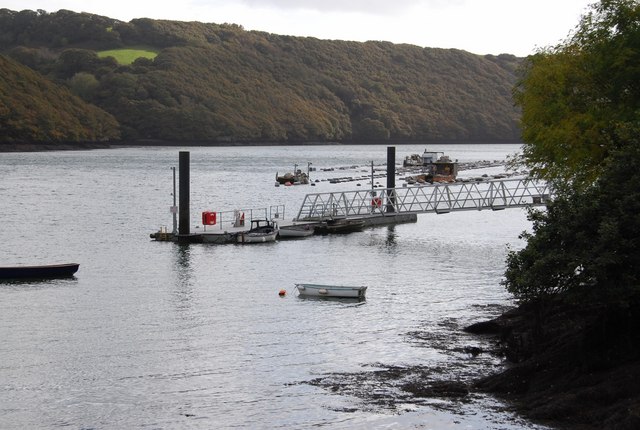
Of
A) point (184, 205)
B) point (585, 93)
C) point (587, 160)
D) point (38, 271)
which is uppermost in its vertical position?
point (585, 93)

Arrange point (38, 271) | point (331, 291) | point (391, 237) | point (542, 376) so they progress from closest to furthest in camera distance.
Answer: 1. point (542, 376)
2. point (331, 291)
3. point (38, 271)
4. point (391, 237)

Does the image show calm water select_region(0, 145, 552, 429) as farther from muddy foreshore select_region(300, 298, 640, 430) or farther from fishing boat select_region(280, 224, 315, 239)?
fishing boat select_region(280, 224, 315, 239)

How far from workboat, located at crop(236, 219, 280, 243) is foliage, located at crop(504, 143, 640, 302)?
39642mm

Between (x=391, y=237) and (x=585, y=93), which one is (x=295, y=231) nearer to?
(x=391, y=237)

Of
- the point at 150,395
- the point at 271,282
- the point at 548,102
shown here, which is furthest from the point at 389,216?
the point at 150,395

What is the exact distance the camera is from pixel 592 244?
27.5 meters

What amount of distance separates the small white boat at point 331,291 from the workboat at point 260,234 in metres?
20.8

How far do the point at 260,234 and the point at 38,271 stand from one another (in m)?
19.2

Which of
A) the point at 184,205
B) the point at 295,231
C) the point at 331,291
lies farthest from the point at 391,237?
the point at 331,291

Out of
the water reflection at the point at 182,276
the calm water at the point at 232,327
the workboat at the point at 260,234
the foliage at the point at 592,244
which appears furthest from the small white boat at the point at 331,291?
the workboat at the point at 260,234

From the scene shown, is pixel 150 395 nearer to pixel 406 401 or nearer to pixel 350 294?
pixel 406 401

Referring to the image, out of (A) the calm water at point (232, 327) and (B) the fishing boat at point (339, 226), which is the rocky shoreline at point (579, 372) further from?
(B) the fishing boat at point (339, 226)

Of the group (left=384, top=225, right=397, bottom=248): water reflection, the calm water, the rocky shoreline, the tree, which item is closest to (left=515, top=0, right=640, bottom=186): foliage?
the tree

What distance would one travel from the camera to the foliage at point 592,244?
87.9 ft
